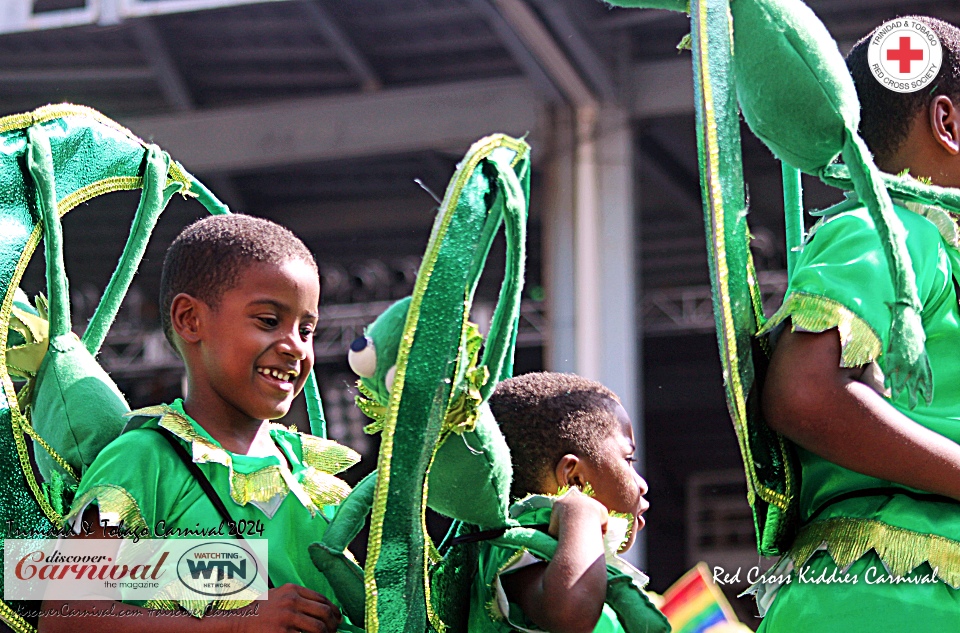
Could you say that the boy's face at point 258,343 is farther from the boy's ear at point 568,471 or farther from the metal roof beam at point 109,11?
the metal roof beam at point 109,11

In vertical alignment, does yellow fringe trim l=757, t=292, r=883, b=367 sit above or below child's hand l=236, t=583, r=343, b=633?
above

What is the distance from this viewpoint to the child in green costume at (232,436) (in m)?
1.94

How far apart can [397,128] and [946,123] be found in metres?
8.90

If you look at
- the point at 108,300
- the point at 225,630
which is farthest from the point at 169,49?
the point at 225,630

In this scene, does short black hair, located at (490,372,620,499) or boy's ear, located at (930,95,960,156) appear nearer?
boy's ear, located at (930,95,960,156)

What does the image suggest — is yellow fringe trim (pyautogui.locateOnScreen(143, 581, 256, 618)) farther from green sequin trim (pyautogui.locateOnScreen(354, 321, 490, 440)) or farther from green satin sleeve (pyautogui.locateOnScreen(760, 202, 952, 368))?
green satin sleeve (pyautogui.locateOnScreen(760, 202, 952, 368))

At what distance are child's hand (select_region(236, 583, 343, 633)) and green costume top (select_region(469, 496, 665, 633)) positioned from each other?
0.90 feet

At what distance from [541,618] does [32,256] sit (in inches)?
40.7

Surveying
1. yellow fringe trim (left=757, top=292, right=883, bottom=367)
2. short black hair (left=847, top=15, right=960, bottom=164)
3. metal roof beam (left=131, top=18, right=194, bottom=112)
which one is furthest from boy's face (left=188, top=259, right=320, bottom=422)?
metal roof beam (left=131, top=18, right=194, bottom=112)

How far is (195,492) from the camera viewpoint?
203 centimetres

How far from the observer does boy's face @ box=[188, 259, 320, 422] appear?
2.11 m

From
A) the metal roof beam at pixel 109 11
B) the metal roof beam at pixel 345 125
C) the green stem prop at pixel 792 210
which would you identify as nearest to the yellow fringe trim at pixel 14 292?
the green stem prop at pixel 792 210

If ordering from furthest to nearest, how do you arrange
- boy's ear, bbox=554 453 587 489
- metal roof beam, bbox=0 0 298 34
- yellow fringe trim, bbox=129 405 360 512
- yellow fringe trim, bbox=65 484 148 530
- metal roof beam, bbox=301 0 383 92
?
metal roof beam, bbox=301 0 383 92, metal roof beam, bbox=0 0 298 34, boy's ear, bbox=554 453 587 489, yellow fringe trim, bbox=129 405 360 512, yellow fringe trim, bbox=65 484 148 530

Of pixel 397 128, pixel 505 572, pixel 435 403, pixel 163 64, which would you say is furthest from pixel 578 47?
pixel 435 403
